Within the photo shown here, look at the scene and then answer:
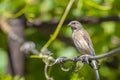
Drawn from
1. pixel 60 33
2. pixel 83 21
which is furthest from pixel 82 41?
pixel 60 33

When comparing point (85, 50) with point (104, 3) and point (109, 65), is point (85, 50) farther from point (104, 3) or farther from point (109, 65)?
point (109, 65)

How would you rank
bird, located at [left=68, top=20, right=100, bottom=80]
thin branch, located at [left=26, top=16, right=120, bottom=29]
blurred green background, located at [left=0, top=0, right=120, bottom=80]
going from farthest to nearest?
blurred green background, located at [left=0, top=0, right=120, bottom=80] < thin branch, located at [left=26, top=16, right=120, bottom=29] < bird, located at [left=68, top=20, right=100, bottom=80]

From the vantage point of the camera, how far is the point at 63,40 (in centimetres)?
380

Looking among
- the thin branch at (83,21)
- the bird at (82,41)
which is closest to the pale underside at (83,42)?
the bird at (82,41)

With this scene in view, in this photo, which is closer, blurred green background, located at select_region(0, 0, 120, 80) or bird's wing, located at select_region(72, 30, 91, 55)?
bird's wing, located at select_region(72, 30, 91, 55)

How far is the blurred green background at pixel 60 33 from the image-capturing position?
3523 mm

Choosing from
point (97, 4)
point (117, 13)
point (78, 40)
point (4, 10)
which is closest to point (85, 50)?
point (78, 40)

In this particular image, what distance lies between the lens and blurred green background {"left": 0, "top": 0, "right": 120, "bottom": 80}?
139 inches

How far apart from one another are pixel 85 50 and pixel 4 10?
143 centimetres

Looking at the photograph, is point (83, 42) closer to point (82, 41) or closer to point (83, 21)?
point (82, 41)

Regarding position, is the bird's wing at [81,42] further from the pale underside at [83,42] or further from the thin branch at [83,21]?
the thin branch at [83,21]

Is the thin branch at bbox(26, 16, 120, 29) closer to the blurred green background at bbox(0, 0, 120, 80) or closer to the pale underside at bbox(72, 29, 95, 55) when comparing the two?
the blurred green background at bbox(0, 0, 120, 80)

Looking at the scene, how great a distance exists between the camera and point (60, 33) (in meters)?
3.73

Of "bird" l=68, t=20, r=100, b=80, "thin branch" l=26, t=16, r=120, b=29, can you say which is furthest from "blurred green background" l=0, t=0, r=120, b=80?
"bird" l=68, t=20, r=100, b=80
